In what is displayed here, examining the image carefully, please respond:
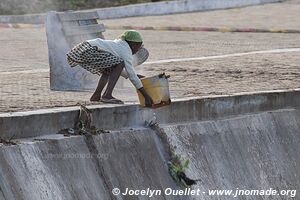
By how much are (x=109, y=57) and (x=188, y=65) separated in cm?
458

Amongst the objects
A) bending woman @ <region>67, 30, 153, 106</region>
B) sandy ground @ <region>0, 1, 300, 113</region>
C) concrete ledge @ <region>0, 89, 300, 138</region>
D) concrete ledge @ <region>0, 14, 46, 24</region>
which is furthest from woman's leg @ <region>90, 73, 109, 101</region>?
concrete ledge @ <region>0, 14, 46, 24</region>

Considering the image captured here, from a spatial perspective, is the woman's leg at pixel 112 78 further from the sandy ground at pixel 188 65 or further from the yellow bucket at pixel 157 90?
the yellow bucket at pixel 157 90

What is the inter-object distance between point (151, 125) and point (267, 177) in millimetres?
1750

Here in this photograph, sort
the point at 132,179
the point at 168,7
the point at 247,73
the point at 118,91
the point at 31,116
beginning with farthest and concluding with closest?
the point at 168,7 → the point at 247,73 → the point at 118,91 → the point at 132,179 → the point at 31,116

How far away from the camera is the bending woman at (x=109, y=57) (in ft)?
31.9

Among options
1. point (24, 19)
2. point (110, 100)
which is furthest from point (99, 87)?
point (24, 19)

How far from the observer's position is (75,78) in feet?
37.0

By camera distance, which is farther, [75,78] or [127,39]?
[75,78]

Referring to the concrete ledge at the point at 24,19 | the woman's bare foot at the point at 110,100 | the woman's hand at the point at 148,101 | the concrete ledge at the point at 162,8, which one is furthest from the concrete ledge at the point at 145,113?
the concrete ledge at the point at 162,8

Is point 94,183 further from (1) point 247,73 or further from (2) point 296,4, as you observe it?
(2) point 296,4

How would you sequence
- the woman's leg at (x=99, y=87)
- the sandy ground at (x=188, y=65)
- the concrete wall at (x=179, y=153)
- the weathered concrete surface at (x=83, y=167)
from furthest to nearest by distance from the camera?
1. the sandy ground at (x=188, y=65)
2. the woman's leg at (x=99, y=87)
3. the concrete wall at (x=179, y=153)
4. the weathered concrete surface at (x=83, y=167)

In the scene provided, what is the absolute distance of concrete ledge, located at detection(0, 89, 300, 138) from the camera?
8125 millimetres

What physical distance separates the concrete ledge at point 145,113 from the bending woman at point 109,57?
453 mm

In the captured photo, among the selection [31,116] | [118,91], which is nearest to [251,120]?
[118,91]
